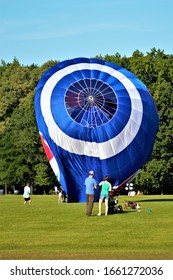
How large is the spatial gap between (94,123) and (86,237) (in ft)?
68.7

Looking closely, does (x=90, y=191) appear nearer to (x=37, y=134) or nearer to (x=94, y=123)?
(x=94, y=123)

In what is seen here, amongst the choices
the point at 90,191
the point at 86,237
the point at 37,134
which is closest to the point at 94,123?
the point at 90,191

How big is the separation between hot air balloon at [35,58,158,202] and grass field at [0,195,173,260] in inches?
426

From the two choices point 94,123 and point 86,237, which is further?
point 94,123

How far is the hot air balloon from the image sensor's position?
4319 cm

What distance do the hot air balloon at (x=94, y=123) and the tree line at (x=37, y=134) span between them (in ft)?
118

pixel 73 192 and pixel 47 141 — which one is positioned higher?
pixel 47 141

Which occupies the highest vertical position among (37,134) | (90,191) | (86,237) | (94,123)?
(37,134)

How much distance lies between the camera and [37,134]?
8969 centimetres

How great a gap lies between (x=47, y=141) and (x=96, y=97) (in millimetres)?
3720

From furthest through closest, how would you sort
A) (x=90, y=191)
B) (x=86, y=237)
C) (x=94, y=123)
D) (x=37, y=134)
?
(x=37, y=134) < (x=94, y=123) < (x=90, y=191) < (x=86, y=237)
